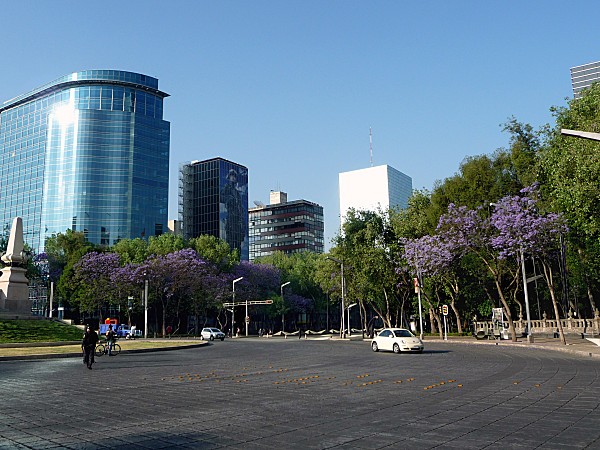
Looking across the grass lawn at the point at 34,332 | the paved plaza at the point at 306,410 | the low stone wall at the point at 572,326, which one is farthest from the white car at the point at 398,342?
the grass lawn at the point at 34,332

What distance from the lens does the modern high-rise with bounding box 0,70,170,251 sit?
11819cm

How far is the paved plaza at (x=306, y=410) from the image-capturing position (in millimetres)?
7535

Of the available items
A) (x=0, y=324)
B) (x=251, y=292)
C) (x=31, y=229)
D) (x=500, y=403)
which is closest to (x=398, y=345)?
(x=500, y=403)

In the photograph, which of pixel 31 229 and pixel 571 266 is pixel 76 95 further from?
pixel 571 266

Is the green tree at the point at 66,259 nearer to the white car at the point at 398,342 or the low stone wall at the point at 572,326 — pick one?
the white car at the point at 398,342

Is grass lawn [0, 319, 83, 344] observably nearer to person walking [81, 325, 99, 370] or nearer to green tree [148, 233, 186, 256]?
person walking [81, 325, 99, 370]

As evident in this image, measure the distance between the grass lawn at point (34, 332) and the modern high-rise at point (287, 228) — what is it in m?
123

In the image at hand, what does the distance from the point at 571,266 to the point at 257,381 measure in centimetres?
4000

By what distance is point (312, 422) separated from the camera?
8.94 m

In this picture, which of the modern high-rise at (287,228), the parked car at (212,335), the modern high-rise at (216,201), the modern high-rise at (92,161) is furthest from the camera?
the modern high-rise at (287,228)

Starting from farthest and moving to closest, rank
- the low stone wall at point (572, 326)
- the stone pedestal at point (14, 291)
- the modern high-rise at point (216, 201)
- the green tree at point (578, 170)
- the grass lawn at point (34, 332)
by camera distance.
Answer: the modern high-rise at point (216, 201), the low stone wall at point (572, 326), the stone pedestal at point (14, 291), the grass lawn at point (34, 332), the green tree at point (578, 170)

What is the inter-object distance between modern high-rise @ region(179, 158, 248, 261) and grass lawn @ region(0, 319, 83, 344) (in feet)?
367

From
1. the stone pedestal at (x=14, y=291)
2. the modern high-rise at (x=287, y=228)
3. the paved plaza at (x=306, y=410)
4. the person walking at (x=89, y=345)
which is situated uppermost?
the modern high-rise at (x=287, y=228)

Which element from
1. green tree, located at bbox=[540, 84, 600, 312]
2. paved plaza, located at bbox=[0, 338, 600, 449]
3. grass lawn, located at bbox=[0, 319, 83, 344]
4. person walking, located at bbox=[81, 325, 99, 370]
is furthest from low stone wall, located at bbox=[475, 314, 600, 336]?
grass lawn, located at bbox=[0, 319, 83, 344]
